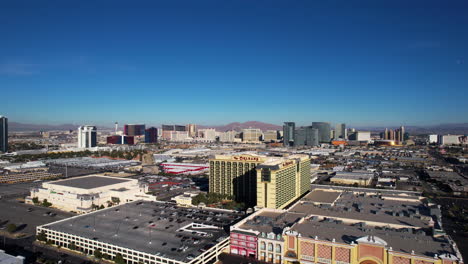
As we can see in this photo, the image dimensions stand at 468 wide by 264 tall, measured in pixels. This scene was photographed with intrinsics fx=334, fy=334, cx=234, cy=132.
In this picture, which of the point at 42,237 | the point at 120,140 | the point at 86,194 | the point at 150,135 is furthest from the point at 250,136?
the point at 42,237

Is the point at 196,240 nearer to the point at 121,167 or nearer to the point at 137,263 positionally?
the point at 137,263

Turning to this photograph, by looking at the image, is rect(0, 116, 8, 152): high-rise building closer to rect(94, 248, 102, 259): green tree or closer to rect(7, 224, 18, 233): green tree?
rect(7, 224, 18, 233): green tree

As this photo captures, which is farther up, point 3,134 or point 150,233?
point 3,134

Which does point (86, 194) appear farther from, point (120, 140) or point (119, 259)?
point (120, 140)

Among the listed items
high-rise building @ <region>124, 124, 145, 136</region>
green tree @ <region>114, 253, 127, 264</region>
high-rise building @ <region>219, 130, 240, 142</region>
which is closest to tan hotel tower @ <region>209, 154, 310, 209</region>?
green tree @ <region>114, 253, 127, 264</region>

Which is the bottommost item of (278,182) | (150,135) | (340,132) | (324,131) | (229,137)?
(278,182)

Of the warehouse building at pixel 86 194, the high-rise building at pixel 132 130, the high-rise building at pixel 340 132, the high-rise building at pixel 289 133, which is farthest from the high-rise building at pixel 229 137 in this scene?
the warehouse building at pixel 86 194

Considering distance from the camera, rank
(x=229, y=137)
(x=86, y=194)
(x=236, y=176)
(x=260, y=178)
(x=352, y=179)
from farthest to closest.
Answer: (x=229, y=137) < (x=352, y=179) < (x=236, y=176) < (x=86, y=194) < (x=260, y=178)
